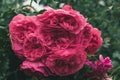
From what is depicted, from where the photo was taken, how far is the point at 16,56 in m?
2.29

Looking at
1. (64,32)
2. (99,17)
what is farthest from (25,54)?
(99,17)

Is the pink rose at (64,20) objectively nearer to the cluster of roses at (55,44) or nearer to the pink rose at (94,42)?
the cluster of roses at (55,44)

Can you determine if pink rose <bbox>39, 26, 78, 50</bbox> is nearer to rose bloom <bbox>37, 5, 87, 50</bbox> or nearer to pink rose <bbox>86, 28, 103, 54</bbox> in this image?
rose bloom <bbox>37, 5, 87, 50</bbox>

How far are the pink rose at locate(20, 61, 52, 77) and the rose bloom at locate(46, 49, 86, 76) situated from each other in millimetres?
29

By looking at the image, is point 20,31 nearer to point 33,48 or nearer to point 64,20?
point 33,48

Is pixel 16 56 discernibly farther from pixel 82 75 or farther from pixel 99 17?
pixel 99 17

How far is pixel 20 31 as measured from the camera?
7.29 feet

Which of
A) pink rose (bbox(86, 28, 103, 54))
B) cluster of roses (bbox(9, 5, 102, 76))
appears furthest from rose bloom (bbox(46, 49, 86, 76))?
pink rose (bbox(86, 28, 103, 54))

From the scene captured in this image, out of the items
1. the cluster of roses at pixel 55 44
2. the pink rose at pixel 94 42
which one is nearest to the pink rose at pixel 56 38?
the cluster of roses at pixel 55 44

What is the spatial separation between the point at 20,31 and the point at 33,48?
10 cm

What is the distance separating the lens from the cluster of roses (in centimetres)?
214

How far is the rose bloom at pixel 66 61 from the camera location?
2.12m

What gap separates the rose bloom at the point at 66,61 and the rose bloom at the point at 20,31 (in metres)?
0.14

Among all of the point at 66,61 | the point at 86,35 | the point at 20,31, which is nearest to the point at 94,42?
the point at 86,35
